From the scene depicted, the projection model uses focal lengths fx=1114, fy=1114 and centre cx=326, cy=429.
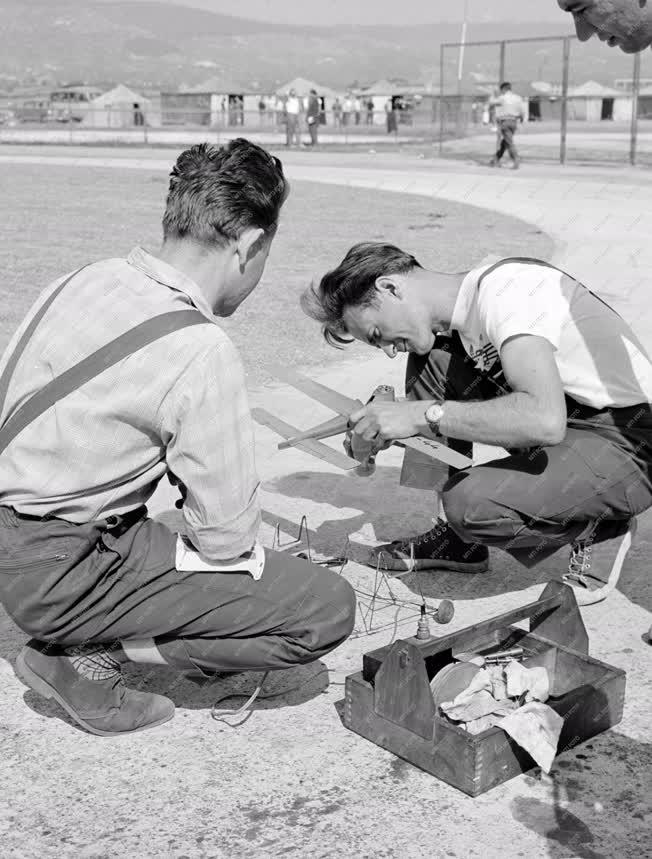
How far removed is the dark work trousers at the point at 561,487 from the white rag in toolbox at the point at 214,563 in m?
1.02

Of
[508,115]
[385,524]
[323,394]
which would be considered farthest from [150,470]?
[508,115]

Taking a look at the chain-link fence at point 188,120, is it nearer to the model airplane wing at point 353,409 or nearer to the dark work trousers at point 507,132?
the dark work trousers at point 507,132

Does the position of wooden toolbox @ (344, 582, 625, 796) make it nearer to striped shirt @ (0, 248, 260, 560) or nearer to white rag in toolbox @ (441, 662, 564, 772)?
white rag in toolbox @ (441, 662, 564, 772)

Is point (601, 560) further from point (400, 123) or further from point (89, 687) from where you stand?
point (400, 123)

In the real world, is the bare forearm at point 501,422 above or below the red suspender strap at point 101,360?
below

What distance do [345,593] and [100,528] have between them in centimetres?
70

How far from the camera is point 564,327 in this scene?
361 centimetres

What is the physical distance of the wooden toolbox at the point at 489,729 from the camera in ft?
9.36

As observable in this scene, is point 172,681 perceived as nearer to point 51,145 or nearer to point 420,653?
point 420,653

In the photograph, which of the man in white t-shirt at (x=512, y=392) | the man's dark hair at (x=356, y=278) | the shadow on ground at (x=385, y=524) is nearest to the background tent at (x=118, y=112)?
the shadow on ground at (x=385, y=524)

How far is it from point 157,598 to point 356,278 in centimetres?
138

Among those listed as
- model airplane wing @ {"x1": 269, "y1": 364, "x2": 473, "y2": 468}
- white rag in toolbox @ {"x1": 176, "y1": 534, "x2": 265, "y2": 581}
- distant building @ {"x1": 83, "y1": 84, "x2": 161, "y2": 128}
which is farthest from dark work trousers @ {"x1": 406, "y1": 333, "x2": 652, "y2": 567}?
distant building @ {"x1": 83, "y1": 84, "x2": 161, "y2": 128}

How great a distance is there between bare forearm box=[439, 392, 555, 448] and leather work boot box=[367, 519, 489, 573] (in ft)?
2.66

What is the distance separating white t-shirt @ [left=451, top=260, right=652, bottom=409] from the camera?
11.5 feet
